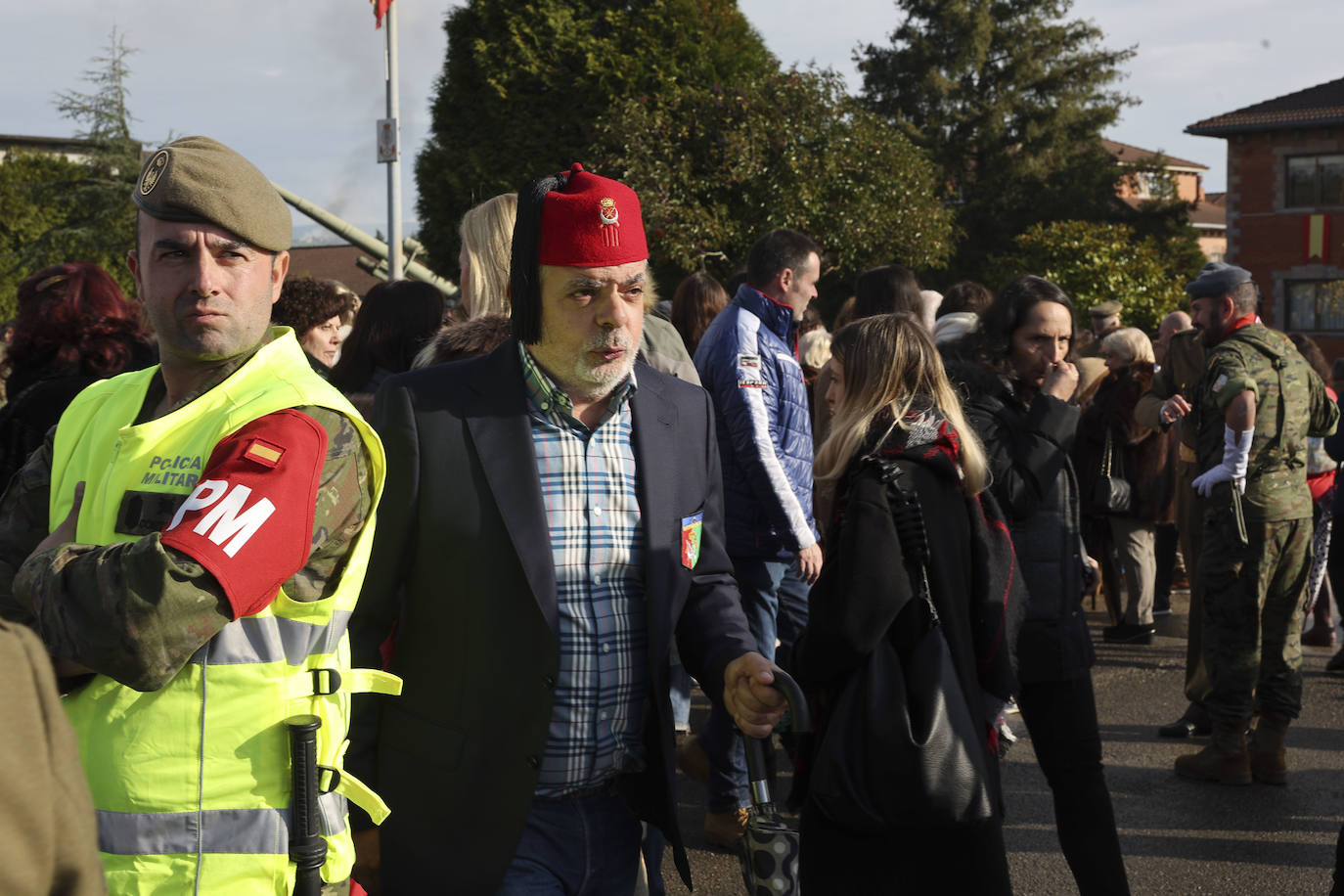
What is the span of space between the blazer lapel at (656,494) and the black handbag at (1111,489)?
249 inches

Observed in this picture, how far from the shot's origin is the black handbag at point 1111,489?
834 centimetres

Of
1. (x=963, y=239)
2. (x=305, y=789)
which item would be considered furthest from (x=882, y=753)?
(x=963, y=239)

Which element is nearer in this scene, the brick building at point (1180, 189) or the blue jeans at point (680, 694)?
the blue jeans at point (680, 694)

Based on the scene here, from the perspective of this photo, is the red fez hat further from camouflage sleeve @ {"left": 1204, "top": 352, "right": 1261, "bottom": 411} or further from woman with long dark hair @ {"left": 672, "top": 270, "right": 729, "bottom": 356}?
camouflage sleeve @ {"left": 1204, "top": 352, "right": 1261, "bottom": 411}

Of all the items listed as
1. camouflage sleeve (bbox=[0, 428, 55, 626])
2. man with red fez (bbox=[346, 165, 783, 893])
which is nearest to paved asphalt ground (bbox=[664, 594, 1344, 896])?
man with red fez (bbox=[346, 165, 783, 893])

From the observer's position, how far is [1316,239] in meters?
36.8

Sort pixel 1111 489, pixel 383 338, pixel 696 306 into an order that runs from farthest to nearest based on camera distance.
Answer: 1. pixel 1111 489
2. pixel 696 306
3. pixel 383 338

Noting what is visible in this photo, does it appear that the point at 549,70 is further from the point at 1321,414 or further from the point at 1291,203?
the point at 1321,414

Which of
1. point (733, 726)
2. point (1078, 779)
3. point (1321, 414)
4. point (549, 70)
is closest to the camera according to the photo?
point (1078, 779)

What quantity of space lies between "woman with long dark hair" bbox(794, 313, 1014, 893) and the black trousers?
21.2 inches

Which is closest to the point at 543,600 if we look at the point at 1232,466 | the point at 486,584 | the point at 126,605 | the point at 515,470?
the point at 486,584

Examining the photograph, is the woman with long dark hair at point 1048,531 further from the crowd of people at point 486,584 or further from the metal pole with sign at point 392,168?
the metal pole with sign at point 392,168

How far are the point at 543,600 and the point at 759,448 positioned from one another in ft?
9.76

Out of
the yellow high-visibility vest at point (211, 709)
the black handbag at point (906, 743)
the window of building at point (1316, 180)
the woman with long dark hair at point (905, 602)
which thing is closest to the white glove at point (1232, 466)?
the woman with long dark hair at point (905, 602)
